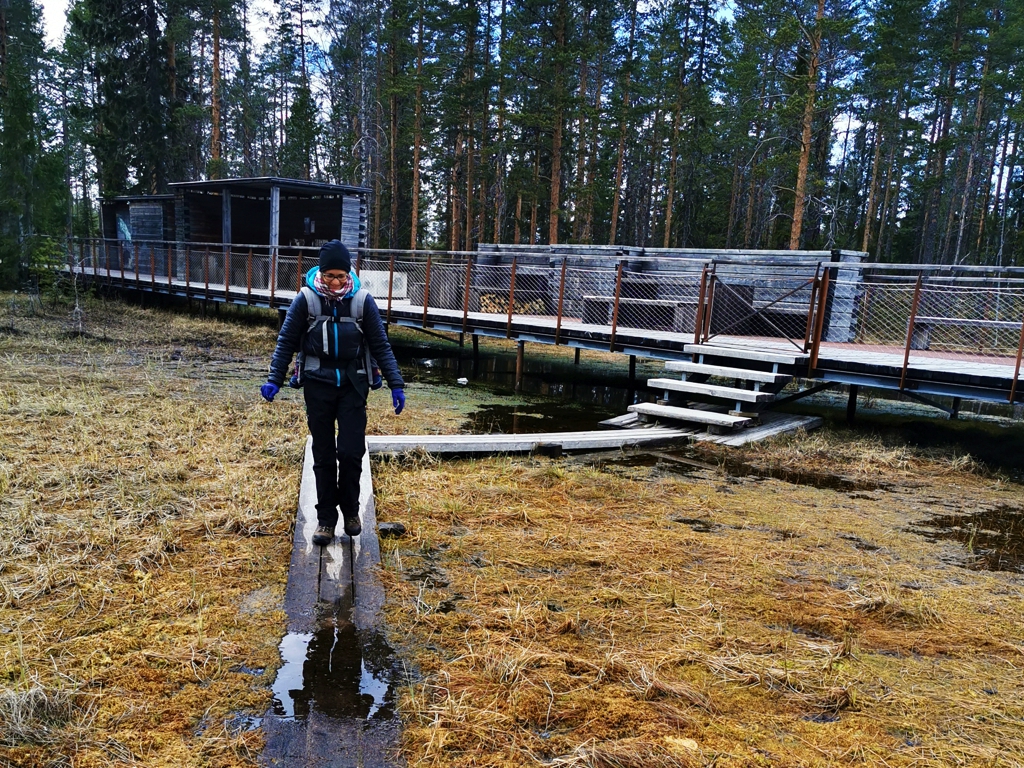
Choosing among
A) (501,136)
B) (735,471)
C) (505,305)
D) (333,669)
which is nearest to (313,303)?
(333,669)

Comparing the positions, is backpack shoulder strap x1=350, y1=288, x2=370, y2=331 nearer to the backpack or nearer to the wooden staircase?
the backpack

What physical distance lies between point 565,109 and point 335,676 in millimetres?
21222

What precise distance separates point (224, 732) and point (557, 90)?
834 inches

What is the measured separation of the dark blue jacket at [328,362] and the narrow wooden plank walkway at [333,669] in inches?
37.5

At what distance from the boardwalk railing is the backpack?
5707 mm

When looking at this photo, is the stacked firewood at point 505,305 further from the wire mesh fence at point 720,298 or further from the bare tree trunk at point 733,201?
the bare tree trunk at point 733,201

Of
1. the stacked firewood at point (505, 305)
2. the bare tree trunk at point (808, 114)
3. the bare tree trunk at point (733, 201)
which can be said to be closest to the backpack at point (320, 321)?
the stacked firewood at point (505, 305)

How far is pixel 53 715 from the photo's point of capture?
2.44 metres

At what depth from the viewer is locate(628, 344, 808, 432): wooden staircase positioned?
26.8ft

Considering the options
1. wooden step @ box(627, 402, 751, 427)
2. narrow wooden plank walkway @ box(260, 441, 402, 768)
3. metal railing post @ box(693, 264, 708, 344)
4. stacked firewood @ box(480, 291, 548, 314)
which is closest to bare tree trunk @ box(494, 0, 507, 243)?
stacked firewood @ box(480, 291, 548, 314)

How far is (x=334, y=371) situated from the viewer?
393cm

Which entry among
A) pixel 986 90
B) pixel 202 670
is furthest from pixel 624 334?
pixel 986 90

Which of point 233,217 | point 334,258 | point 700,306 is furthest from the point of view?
point 233,217

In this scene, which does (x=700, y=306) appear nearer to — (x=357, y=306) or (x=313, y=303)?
(x=357, y=306)
